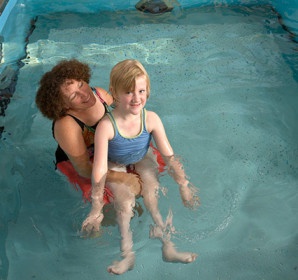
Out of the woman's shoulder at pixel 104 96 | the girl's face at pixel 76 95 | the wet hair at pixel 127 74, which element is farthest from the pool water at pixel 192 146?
the wet hair at pixel 127 74

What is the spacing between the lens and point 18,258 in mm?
3217

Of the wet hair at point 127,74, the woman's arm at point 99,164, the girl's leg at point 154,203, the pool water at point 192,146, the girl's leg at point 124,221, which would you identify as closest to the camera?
the wet hair at point 127,74

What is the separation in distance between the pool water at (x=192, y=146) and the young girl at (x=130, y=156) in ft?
0.59

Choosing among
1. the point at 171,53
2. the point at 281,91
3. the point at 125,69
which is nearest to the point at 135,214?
the point at 125,69

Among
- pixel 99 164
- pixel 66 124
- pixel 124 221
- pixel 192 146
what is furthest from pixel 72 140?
pixel 192 146

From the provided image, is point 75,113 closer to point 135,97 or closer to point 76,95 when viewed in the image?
point 76,95

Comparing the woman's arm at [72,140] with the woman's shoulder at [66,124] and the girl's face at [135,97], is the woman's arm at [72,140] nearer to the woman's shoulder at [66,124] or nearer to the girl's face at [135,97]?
the woman's shoulder at [66,124]

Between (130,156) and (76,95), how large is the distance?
1.72ft

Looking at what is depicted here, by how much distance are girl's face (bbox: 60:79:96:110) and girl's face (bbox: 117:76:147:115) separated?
10.3 inches

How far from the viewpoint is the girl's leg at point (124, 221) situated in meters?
2.85

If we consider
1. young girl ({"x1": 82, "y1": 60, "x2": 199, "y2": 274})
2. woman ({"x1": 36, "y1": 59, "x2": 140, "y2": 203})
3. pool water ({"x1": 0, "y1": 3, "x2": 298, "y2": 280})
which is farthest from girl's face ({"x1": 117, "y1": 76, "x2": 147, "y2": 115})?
pool water ({"x1": 0, "y1": 3, "x2": 298, "y2": 280})

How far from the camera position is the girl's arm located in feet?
9.41

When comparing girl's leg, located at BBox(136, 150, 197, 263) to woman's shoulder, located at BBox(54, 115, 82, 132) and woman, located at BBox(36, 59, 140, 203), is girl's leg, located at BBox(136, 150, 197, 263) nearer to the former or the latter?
woman, located at BBox(36, 59, 140, 203)

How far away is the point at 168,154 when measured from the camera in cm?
296
